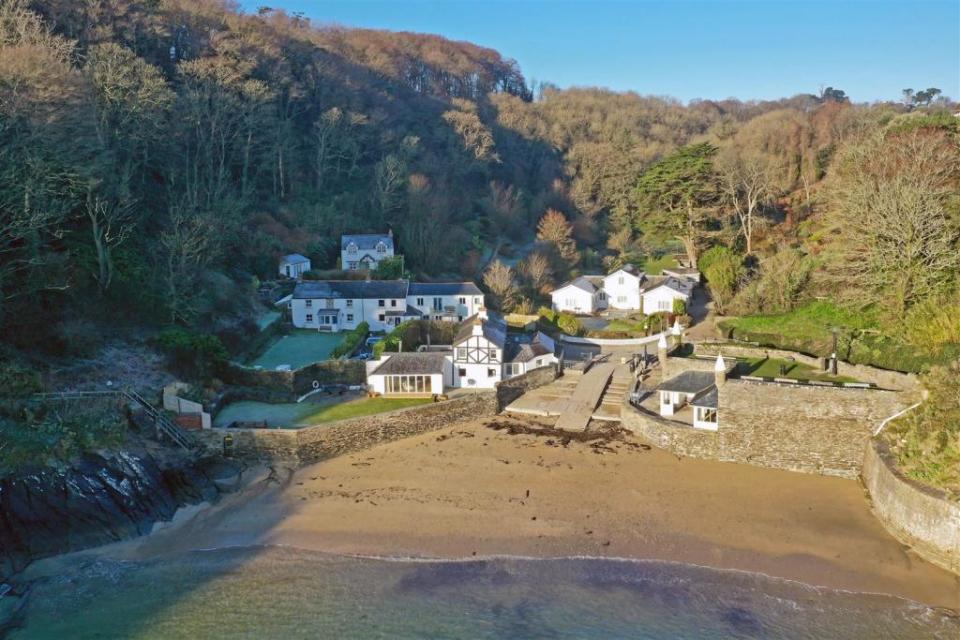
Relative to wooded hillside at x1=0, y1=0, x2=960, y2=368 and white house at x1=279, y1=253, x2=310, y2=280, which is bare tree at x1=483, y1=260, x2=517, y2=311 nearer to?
wooded hillside at x1=0, y1=0, x2=960, y2=368

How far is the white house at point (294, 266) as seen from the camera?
39.2 metres

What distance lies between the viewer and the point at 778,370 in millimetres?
25578

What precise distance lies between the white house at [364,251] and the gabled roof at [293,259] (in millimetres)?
2745

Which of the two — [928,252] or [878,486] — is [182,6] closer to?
[928,252]

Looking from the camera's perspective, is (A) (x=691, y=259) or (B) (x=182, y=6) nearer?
(A) (x=691, y=259)

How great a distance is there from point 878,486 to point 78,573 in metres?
19.3

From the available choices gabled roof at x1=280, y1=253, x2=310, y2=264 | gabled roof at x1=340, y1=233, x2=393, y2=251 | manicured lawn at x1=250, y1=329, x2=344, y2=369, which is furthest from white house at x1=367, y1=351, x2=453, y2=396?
gabled roof at x1=340, y1=233, x2=393, y2=251

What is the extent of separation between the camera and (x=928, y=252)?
27.0 meters

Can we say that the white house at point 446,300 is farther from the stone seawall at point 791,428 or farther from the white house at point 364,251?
the stone seawall at point 791,428

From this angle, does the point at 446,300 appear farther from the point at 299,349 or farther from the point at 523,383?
the point at 523,383

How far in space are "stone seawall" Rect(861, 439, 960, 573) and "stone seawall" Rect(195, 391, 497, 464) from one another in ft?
41.5

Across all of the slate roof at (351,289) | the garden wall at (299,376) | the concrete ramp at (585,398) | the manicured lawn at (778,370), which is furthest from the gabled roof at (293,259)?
the manicured lawn at (778,370)

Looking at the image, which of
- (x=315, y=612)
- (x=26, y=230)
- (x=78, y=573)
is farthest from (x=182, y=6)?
(x=315, y=612)

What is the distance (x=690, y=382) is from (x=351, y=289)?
18.5 m
